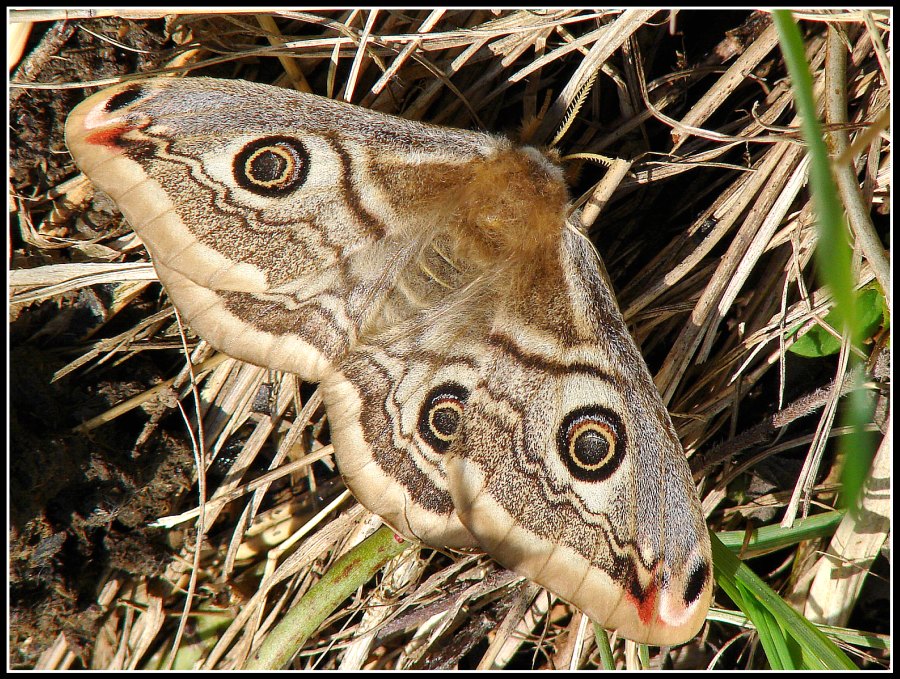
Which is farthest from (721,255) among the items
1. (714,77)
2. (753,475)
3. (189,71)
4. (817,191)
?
(189,71)

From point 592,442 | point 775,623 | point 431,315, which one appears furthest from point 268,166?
point 775,623

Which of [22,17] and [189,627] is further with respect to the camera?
[189,627]

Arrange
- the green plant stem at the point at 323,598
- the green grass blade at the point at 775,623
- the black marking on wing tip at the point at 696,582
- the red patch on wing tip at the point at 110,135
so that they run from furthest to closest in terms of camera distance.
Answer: the green plant stem at the point at 323,598
the green grass blade at the point at 775,623
the red patch on wing tip at the point at 110,135
the black marking on wing tip at the point at 696,582

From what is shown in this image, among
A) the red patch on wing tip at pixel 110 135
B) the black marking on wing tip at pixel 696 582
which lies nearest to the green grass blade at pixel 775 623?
the black marking on wing tip at pixel 696 582

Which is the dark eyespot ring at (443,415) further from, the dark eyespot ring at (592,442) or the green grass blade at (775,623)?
the green grass blade at (775,623)

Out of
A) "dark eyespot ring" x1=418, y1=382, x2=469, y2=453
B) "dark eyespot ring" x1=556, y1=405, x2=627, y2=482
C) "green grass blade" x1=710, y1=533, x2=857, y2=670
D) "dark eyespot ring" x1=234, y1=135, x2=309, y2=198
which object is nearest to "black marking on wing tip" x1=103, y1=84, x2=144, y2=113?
"dark eyespot ring" x1=234, y1=135, x2=309, y2=198

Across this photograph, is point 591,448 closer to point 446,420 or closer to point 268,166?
point 446,420

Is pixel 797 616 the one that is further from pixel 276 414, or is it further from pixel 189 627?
pixel 189 627

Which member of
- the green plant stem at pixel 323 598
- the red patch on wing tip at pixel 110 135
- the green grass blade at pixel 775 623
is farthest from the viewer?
the green plant stem at pixel 323 598
